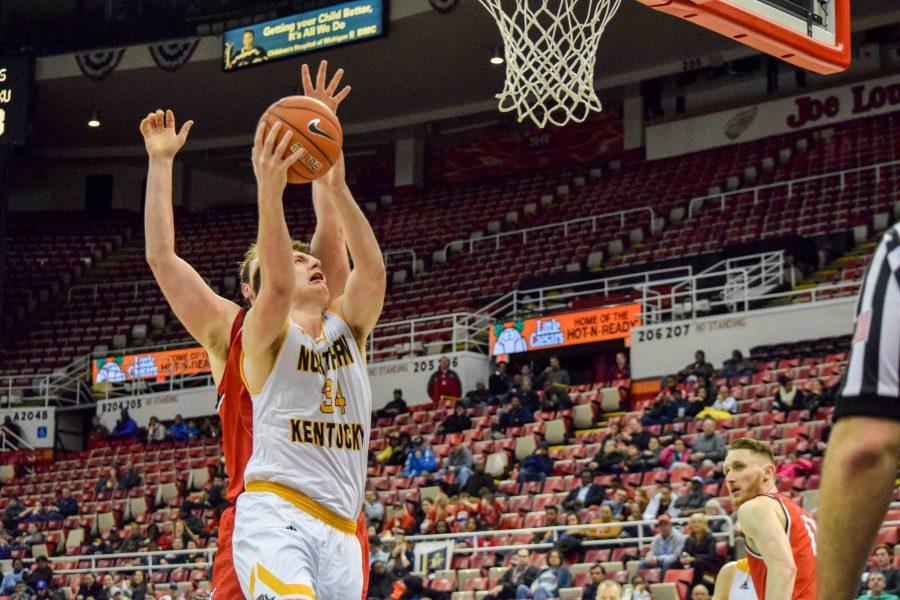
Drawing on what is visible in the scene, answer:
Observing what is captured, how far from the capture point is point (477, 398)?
1855 centimetres

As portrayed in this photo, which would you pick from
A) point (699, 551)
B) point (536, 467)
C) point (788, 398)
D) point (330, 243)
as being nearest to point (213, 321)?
point (330, 243)

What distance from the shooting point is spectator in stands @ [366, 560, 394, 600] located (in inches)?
483

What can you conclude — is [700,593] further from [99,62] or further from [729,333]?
[99,62]

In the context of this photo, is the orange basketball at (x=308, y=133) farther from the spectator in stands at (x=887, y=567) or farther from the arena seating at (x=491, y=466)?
the arena seating at (x=491, y=466)

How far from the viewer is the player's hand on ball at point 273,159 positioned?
3607mm

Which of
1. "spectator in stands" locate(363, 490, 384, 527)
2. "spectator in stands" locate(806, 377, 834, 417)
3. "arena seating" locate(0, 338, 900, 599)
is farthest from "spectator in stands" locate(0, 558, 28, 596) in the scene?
"spectator in stands" locate(806, 377, 834, 417)

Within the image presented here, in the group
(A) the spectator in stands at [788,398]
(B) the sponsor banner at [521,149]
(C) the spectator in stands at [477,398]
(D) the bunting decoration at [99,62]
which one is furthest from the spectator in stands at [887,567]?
(D) the bunting decoration at [99,62]

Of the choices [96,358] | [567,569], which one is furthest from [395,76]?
[567,569]

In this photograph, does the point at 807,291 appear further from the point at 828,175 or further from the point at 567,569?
the point at 567,569

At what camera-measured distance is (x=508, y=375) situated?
20.0 m

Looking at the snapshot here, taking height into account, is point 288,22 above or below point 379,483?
above

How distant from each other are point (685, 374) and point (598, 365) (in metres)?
4.36

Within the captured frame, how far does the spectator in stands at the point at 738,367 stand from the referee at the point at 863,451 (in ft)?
46.9

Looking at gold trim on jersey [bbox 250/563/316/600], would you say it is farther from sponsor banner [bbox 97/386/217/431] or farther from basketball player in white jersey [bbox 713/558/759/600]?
sponsor banner [bbox 97/386/217/431]
